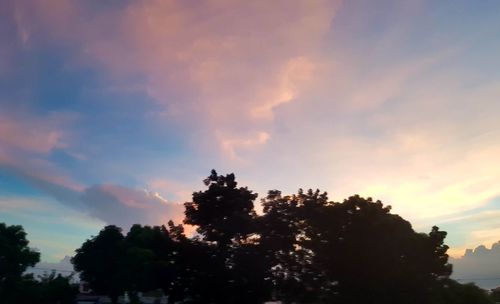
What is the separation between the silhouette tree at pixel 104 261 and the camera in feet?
198

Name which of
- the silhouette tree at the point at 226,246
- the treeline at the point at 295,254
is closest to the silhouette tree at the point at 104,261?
the treeline at the point at 295,254

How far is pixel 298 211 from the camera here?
42875 mm

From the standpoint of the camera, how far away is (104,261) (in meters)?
62.8

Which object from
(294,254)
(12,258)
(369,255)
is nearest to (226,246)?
(294,254)

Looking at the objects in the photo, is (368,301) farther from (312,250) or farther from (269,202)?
(269,202)

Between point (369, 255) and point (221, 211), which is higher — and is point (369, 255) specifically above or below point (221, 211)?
below

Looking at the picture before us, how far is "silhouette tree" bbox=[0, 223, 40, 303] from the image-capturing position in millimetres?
50938

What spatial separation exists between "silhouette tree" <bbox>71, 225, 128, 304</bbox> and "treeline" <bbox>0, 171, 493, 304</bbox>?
21.1 m

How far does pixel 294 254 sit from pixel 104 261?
34.3 meters

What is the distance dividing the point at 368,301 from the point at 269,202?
13.2 metres

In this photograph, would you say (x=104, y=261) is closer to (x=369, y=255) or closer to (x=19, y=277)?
(x=19, y=277)

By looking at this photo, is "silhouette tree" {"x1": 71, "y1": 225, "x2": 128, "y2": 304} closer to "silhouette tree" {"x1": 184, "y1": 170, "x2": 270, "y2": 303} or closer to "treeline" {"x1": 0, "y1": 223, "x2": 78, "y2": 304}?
"treeline" {"x1": 0, "y1": 223, "x2": 78, "y2": 304}

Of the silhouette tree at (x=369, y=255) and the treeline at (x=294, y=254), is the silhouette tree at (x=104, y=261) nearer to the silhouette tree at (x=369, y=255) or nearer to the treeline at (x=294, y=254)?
the treeline at (x=294, y=254)

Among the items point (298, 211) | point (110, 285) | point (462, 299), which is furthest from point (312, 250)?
point (110, 285)
